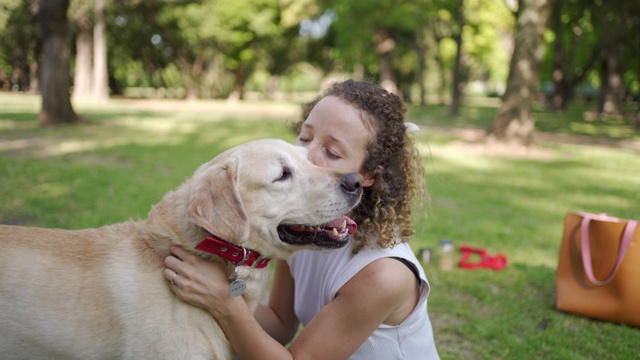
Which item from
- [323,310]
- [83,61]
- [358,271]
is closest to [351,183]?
[358,271]

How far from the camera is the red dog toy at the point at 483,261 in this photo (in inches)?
213

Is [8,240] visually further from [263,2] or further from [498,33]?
[498,33]

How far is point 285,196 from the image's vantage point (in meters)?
2.58

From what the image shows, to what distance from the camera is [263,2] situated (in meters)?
36.4

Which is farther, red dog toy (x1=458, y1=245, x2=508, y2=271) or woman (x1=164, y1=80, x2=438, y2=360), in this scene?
red dog toy (x1=458, y1=245, x2=508, y2=271)

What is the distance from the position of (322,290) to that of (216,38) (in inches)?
1359

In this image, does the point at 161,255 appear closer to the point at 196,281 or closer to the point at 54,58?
the point at 196,281

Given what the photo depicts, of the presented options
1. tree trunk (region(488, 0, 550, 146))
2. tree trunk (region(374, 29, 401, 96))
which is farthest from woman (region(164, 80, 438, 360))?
tree trunk (region(374, 29, 401, 96))

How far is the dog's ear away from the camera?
2.27m

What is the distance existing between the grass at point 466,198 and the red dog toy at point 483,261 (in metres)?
0.13

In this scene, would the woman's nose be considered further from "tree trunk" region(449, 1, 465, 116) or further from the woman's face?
"tree trunk" region(449, 1, 465, 116)

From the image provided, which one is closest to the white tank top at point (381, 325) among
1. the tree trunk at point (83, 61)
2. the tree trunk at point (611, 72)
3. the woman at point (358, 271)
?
the woman at point (358, 271)

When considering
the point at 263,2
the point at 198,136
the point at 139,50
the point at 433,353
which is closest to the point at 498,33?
the point at 263,2

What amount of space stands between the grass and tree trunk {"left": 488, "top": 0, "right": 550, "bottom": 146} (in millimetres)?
720
